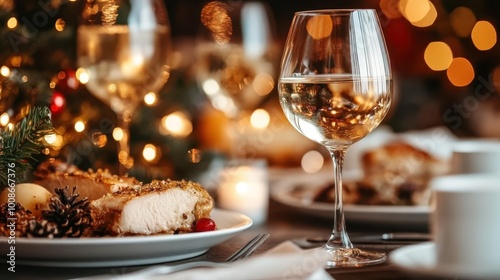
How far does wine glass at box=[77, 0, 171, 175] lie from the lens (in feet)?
5.60

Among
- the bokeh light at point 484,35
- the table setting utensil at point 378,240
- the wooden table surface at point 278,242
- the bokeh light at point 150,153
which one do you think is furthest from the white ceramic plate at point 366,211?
the bokeh light at point 484,35

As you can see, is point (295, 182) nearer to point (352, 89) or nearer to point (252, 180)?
point (252, 180)

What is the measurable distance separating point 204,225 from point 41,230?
0.20 meters

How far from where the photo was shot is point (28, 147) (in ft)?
3.81

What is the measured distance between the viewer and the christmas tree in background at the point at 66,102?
149 centimetres

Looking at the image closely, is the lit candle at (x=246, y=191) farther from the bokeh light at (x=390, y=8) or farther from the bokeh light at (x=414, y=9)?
the bokeh light at (x=390, y=8)

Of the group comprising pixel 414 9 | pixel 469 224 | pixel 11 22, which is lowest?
pixel 469 224

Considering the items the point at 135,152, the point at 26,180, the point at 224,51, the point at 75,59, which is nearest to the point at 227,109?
the point at 224,51

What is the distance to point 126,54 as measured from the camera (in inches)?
68.9

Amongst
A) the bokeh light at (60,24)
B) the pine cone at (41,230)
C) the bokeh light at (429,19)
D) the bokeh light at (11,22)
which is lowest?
the pine cone at (41,230)

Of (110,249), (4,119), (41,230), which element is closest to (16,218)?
(41,230)

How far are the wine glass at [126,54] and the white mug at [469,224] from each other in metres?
0.99

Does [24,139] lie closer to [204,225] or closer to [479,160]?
[204,225]

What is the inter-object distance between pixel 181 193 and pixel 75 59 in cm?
83
